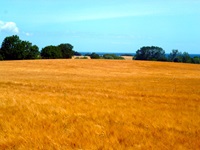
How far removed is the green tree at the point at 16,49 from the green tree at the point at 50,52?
13.5 feet

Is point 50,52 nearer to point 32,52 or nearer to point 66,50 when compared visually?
point 32,52

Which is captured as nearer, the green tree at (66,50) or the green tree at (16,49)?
the green tree at (16,49)

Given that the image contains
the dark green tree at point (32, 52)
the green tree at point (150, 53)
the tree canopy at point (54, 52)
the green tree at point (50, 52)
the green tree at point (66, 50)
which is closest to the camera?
the dark green tree at point (32, 52)

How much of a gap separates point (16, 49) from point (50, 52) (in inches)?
411

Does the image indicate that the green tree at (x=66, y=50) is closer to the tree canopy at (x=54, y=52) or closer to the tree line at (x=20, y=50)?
the tree canopy at (x=54, y=52)

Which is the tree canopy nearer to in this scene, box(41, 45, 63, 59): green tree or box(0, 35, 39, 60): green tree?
box(41, 45, 63, 59): green tree

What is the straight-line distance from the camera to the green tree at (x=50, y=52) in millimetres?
85769

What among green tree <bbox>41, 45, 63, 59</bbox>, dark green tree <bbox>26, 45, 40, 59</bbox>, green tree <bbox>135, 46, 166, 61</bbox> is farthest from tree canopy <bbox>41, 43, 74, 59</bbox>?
green tree <bbox>135, 46, 166, 61</bbox>

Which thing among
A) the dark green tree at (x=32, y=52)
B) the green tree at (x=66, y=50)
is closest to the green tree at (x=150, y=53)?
the green tree at (x=66, y=50)

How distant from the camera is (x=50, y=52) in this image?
8575cm

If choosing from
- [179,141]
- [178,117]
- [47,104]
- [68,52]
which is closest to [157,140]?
[179,141]

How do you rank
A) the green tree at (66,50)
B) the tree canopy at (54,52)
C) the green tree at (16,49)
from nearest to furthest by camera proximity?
the green tree at (16,49), the tree canopy at (54,52), the green tree at (66,50)

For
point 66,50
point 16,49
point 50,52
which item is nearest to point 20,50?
point 16,49

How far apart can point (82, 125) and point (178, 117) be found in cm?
249
